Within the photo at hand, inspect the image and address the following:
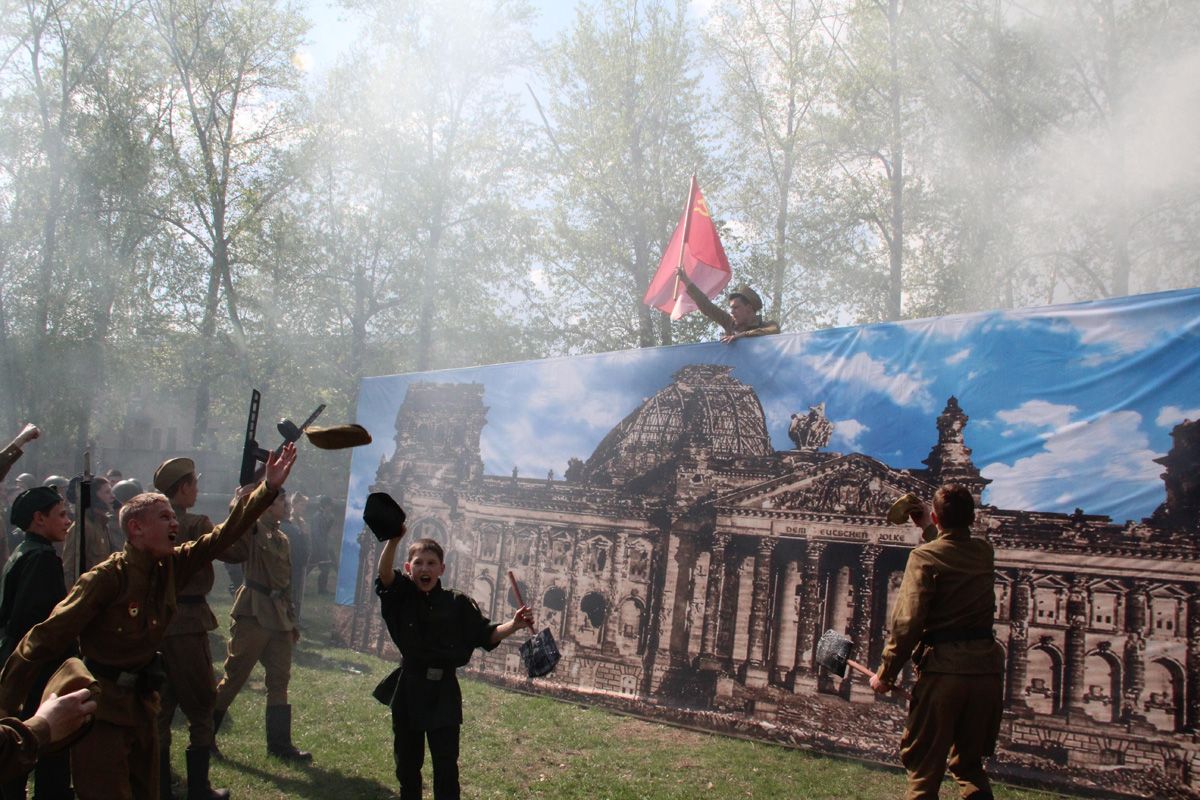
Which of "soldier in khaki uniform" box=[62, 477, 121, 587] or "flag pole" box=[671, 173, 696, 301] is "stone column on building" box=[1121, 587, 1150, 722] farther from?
"soldier in khaki uniform" box=[62, 477, 121, 587]

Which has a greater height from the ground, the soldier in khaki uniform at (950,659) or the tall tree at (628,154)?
the tall tree at (628,154)

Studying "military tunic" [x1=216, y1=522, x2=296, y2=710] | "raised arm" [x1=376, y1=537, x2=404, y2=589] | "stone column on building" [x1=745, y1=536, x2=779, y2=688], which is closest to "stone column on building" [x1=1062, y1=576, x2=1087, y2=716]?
"stone column on building" [x1=745, y1=536, x2=779, y2=688]

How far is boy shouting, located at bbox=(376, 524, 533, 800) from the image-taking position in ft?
16.5

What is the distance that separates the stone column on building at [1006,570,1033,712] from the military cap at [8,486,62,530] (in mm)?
7202

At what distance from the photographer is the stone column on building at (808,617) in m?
7.41

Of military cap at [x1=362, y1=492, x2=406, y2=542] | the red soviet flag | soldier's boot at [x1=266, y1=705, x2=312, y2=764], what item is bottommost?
soldier's boot at [x1=266, y1=705, x2=312, y2=764]

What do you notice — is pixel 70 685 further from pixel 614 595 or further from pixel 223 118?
pixel 223 118

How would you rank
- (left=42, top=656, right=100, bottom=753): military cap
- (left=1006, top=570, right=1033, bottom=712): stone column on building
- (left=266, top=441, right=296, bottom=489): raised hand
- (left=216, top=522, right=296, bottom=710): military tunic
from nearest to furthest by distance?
(left=42, top=656, right=100, bottom=753): military cap < (left=266, top=441, right=296, bottom=489): raised hand < (left=1006, top=570, right=1033, bottom=712): stone column on building < (left=216, top=522, right=296, bottom=710): military tunic

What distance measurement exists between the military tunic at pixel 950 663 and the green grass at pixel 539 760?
1.55m

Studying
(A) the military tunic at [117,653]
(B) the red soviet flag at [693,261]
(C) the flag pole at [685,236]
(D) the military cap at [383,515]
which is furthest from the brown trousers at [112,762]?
(C) the flag pole at [685,236]

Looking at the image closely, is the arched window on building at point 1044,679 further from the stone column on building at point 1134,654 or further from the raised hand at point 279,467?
the raised hand at point 279,467

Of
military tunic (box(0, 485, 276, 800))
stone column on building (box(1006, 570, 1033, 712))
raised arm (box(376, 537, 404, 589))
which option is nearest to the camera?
military tunic (box(0, 485, 276, 800))

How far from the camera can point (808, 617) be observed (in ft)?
24.7

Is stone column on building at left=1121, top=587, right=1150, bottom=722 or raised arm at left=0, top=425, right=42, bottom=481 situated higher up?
raised arm at left=0, top=425, right=42, bottom=481
